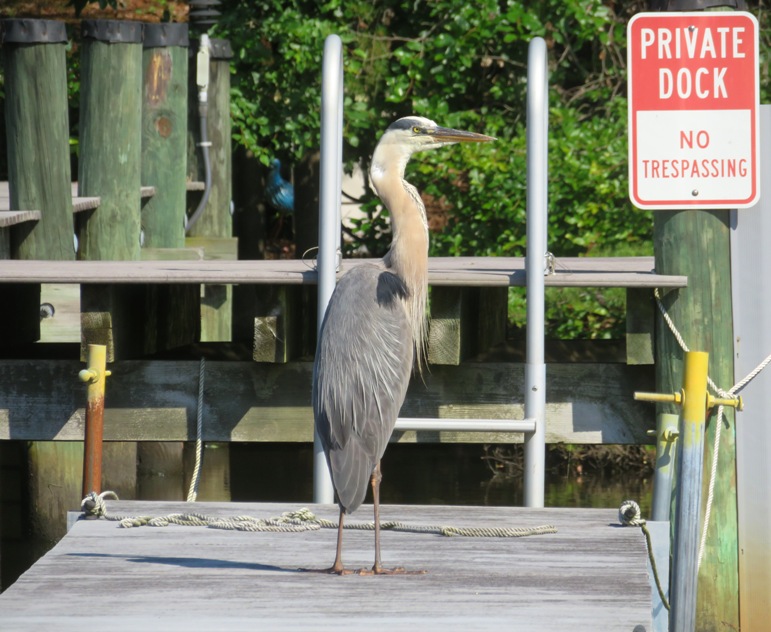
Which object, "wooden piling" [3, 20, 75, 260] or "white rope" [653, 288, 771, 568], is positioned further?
"wooden piling" [3, 20, 75, 260]

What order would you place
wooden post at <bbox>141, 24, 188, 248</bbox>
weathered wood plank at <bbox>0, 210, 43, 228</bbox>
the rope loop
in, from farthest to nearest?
wooden post at <bbox>141, 24, 188, 248</bbox>, weathered wood plank at <bbox>0, 210, 43, 228</bbox>, the rope loop

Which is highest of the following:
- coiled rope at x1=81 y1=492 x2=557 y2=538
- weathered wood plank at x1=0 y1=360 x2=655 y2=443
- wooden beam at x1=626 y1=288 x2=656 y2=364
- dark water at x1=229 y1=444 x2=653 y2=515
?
wooden beam at x1=626 y1=288 x2=656 y2=364

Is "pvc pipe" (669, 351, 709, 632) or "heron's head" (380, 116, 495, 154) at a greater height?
"heron's head" (380, 116, 495, 154)

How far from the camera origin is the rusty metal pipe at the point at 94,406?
4590mm

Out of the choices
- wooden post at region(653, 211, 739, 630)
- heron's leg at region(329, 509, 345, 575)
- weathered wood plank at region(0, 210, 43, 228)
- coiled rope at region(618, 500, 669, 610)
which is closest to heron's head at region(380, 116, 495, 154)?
wooden post at region(653, 211, 739, 630)

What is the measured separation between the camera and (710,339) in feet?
15.4

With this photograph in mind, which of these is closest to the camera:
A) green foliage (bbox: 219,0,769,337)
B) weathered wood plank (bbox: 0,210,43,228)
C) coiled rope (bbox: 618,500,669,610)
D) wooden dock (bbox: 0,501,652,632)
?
wooden dock (bbox: 0,501,652,632)

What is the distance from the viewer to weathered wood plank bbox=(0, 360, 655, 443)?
4.96m

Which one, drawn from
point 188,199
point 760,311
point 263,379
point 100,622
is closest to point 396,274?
point 263,379

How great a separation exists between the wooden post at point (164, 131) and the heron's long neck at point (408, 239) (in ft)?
A: 12.3

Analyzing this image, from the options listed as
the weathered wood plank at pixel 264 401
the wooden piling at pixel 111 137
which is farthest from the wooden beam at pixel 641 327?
the wooden piling at pixel 111 137

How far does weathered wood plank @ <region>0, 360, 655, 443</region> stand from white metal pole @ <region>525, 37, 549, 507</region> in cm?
40

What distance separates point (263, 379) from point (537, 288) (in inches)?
45.3

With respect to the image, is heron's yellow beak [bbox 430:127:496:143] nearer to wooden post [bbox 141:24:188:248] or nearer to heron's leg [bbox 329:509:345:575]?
heron's leg [bbox 329:509:345:575]
